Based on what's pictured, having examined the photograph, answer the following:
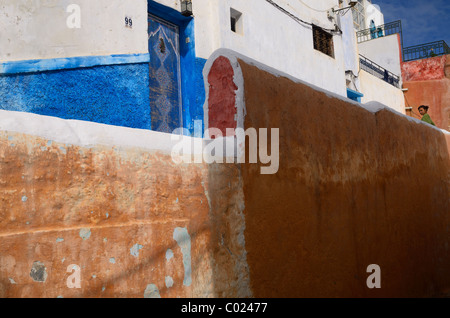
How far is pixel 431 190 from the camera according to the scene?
6105mm

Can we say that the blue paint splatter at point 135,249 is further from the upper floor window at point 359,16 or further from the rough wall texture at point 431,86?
the upper floor window at point 359,16

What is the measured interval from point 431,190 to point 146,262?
16.5 ft


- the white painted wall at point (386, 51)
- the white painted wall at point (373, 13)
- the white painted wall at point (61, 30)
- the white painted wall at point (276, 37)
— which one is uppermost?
the white painted wall at point (373, 13)

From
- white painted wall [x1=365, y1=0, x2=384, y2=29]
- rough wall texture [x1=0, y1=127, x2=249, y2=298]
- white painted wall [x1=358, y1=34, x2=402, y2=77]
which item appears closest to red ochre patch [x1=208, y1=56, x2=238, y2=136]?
rough wall texture [x1=0, y1=127, x2=249, y2=298]

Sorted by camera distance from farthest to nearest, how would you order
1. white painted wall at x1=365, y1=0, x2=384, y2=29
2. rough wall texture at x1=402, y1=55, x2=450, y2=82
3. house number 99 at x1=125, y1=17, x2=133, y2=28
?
1. white painted wall at x1=365, y1=0, x2=384, y2=29
2. rough wall texture at x1=402, y1=55, x2=450, y2=82
3. house number 99 at x1=125, y1=17, x2=133, y2=28

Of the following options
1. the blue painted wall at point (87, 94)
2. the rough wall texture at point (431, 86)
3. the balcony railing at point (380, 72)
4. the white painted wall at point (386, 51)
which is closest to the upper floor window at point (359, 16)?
the white painted wall at point (386, 51)

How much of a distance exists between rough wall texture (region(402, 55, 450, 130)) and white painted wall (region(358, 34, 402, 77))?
0.48 m

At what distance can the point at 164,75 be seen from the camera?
7.40 meters

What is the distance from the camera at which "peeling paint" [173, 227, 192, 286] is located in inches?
100

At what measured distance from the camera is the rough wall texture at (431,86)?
1736 centimetres

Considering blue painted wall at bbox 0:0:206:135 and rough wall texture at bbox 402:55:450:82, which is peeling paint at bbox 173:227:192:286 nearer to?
blue painted wall at bbox 0:0:206:135

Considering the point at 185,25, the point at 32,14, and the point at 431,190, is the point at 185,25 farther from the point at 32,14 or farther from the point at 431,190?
the point at 431,190

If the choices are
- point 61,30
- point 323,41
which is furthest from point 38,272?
point 323,41

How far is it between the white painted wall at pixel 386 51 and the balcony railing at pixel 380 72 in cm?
77
